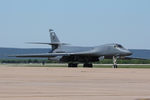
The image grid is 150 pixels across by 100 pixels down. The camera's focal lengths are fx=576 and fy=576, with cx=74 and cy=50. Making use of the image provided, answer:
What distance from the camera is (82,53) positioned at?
222ft
